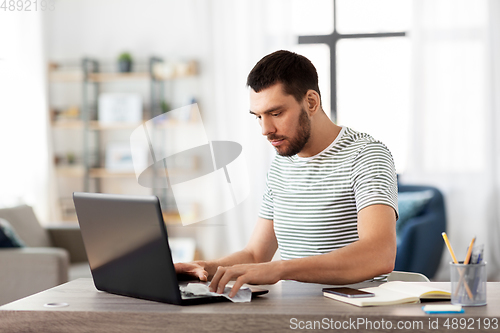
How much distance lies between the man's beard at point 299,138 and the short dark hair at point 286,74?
0.18 feet

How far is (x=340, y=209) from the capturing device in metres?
1.55

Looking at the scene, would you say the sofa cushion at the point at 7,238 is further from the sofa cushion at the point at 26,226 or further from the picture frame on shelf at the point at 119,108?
the picture frame on shelf at the point at 119,108

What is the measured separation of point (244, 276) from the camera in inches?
45.4

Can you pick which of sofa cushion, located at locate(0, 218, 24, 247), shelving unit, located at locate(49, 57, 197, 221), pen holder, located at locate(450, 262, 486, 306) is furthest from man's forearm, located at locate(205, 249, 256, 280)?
shelving unit, located at locate(49, 57, 197, 221)

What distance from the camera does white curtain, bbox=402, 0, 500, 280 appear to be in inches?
177

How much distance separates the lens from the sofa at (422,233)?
3.60 meters

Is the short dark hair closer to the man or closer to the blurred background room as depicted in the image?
the man

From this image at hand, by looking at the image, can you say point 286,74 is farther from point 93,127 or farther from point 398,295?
point 93,127

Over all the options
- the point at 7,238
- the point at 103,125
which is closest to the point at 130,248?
the point at 7,238

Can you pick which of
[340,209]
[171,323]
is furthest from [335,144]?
[171,323]

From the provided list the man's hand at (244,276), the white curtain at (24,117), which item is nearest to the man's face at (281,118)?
the man's hand at (244,276)

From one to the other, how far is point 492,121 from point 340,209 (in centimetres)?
338

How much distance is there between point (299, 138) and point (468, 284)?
0.64 meters

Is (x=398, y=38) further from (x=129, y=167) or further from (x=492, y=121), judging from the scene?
(x=129, y=167)
